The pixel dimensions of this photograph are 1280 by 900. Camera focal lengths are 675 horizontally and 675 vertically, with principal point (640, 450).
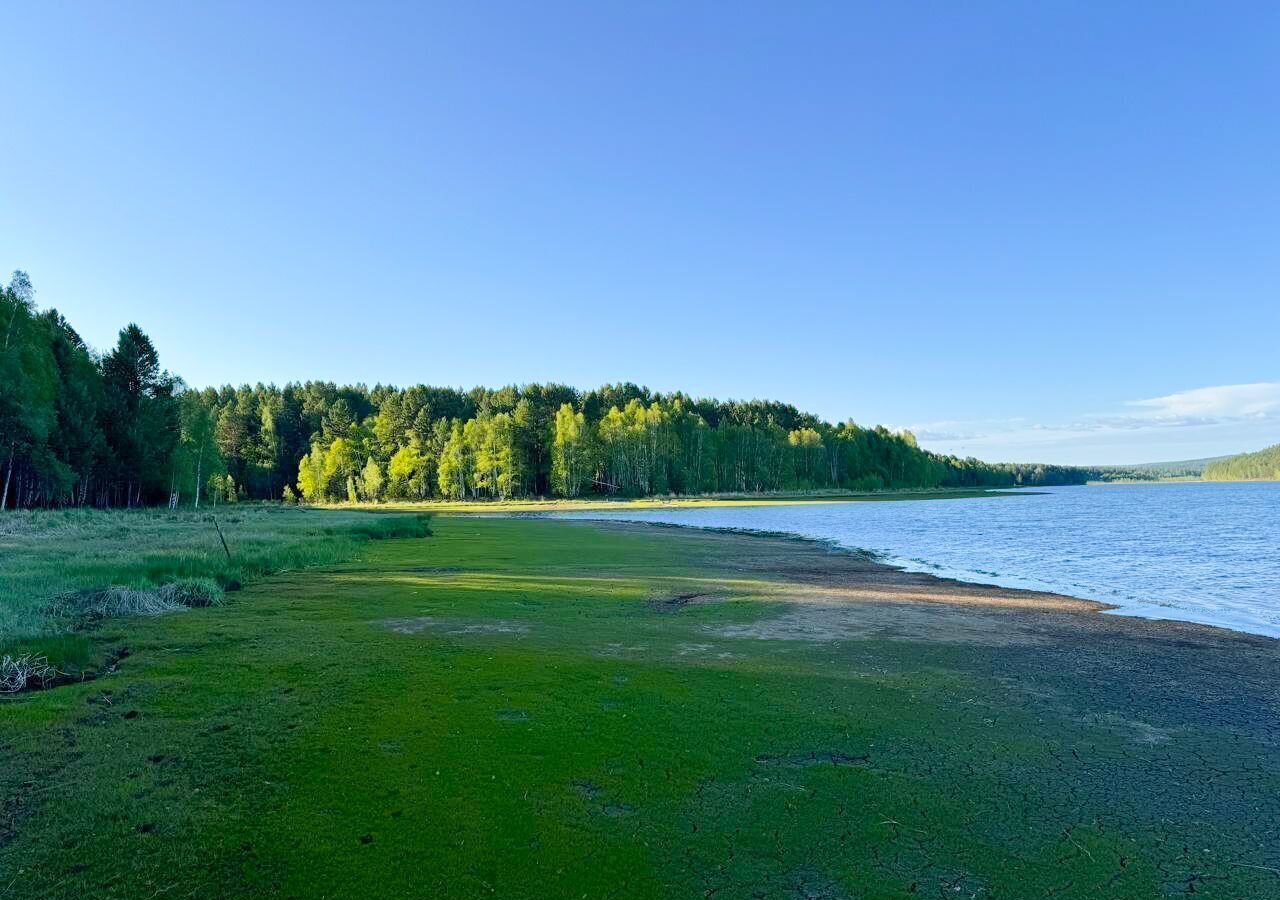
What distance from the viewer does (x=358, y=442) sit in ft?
385

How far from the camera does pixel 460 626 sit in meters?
12.6

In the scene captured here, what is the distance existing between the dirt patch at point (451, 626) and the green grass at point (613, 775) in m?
0.71

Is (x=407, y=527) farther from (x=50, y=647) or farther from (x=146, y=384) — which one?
(x=146, y=384)

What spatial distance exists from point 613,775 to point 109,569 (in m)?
16.5

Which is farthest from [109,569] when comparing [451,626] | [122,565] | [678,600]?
[678,600]

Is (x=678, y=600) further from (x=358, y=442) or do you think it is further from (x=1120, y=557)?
(x=358, y=442)

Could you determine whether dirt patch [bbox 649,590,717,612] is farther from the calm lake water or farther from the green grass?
the calm lake water

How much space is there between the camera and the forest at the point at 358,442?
50.2 m

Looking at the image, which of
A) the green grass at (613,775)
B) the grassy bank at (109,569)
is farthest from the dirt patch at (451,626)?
the grassy bank at (109,569)

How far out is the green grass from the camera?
4.69 m

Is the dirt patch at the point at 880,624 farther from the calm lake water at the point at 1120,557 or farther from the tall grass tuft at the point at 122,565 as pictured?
the tall grass tuft at the point at 122,565

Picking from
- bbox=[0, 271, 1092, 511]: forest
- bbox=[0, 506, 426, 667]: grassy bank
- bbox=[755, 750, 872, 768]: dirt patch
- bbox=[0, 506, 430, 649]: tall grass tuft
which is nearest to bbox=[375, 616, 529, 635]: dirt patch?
bbox=[0, 506, 426, 667]: grassy bank

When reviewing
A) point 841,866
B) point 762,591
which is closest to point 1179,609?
point 762,591

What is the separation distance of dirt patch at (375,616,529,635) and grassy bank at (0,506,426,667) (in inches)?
175
